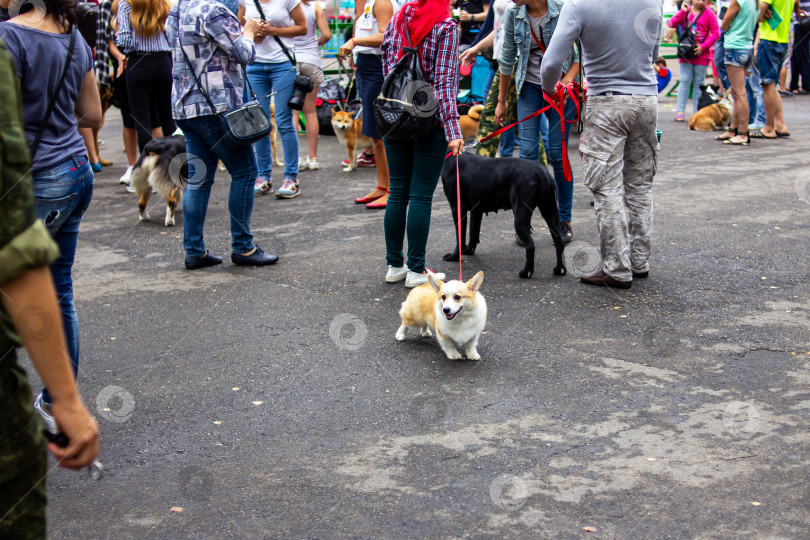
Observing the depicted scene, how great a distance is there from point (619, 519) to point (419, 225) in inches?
113

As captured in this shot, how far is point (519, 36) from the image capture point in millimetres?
5992

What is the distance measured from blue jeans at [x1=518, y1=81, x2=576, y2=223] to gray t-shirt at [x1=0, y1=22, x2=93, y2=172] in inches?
143

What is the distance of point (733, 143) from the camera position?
10.5 metres

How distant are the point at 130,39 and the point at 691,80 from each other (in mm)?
8885

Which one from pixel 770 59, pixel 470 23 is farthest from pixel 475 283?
pixel 470 23

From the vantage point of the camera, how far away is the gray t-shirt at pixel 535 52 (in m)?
5.95

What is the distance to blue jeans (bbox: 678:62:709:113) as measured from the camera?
1233 cm

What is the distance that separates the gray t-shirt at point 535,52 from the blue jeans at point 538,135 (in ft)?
0.20

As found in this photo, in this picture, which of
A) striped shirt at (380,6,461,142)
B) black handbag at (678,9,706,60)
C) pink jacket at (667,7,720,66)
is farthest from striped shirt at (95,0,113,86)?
pink jacket at (667,7,720,66)

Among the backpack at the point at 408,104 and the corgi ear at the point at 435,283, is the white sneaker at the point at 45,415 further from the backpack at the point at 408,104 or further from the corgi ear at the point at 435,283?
the backpack at the point at 408,104

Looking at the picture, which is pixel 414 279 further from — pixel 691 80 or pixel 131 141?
pixel 691 80

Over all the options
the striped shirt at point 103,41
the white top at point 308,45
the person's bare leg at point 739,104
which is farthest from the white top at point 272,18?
the person's bare leg at point 739,104

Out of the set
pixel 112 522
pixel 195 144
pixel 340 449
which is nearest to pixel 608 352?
pixel 340 449

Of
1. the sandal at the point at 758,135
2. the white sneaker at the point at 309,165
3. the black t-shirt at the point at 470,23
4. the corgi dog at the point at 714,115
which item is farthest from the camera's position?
the black t-shirt at the point at 470,23
